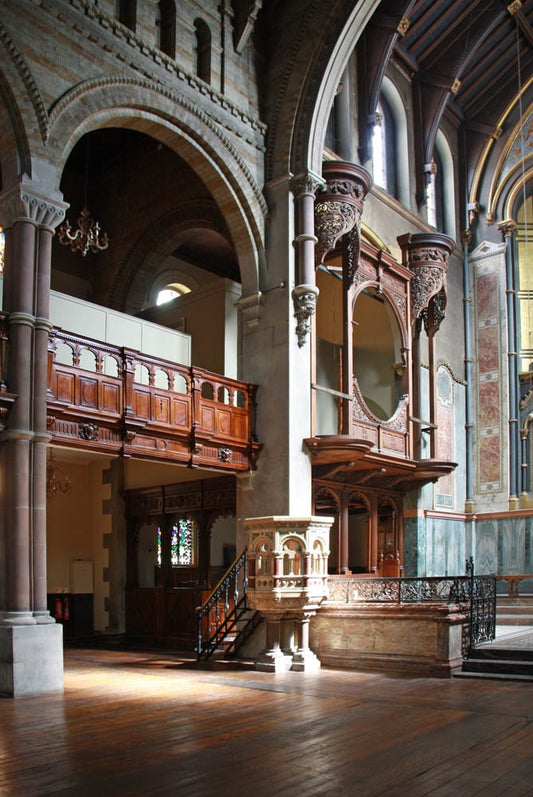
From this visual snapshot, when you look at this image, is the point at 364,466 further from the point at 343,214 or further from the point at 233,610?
the point at 343,214

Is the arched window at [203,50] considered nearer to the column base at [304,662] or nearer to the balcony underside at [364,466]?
the balcony underside at [364,466]

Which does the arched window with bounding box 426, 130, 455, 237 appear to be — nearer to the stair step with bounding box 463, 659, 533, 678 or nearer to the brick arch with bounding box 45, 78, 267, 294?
the brick arch with bounding box 45, 78, 267, 294

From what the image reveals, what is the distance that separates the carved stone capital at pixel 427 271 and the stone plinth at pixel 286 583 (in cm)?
607

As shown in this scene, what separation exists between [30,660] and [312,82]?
9397 millimetres

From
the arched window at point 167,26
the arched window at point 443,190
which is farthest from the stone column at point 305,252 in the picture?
the arched window at point 443,190

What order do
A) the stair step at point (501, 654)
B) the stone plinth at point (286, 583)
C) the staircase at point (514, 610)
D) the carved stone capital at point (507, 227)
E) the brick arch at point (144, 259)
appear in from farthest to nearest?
the carved stone capital at point (507, 227) < the brick arch at point (144, 259) < the staircase at point (514, 610) < the stone plinth at point (286, 583) < the stair step at point (501, 654)

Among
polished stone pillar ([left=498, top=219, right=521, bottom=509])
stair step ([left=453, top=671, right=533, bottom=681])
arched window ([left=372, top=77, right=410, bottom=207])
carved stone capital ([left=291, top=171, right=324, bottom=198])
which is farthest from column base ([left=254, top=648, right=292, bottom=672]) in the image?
arched window ([left=372, top=77, right=410, bottom=207])

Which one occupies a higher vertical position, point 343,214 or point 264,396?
point 343,214

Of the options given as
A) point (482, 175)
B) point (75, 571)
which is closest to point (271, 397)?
point (75, 571)

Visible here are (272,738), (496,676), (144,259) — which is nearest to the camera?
(272,738)

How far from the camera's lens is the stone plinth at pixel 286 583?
10766 mm

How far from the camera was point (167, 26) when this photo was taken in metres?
12.2

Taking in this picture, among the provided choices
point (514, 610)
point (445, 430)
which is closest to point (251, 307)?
point (445, 430)

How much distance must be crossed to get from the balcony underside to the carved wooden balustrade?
1033 millimetres
